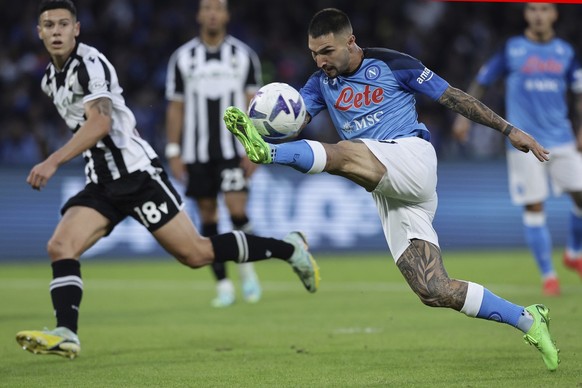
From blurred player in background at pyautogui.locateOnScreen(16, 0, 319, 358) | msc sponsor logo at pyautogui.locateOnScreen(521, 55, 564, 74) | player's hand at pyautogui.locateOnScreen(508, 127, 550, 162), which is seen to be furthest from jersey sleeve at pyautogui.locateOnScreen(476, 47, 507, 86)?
player's hand at pyautogui.locateOnScreen(508, 127, 550, 162)

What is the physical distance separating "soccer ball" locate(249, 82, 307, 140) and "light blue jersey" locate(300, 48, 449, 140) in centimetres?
37

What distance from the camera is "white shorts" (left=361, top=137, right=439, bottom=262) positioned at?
6.26 m

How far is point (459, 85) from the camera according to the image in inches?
813

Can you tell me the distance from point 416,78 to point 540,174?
15.8 ft

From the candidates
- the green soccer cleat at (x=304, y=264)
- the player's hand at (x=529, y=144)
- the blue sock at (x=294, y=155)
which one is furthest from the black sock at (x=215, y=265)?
the player's hand at (x=529, y=144)

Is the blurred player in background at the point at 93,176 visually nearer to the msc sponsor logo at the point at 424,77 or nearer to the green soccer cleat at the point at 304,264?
the green soccer cleat at the point at 304,264

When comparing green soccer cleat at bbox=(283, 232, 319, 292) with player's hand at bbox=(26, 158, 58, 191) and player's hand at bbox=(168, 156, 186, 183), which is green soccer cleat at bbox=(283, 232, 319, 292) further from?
player's hand at bbox=(168, 156, 186, 183)

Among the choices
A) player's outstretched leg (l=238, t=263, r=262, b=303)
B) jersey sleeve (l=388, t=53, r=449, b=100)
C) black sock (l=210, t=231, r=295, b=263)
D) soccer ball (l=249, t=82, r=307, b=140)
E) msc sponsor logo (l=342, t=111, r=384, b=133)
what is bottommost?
player's outstretched leg (l=238, t=263, r=262, b=303)

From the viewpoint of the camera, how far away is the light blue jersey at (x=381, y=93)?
6.54m

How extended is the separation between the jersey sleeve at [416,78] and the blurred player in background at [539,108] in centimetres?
451

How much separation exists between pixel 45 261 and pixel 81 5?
6666mm

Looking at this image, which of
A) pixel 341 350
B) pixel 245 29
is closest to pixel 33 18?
pixel 245 29

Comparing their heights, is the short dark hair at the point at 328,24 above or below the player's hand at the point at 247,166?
above

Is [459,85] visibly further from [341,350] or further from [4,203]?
[341,350]
